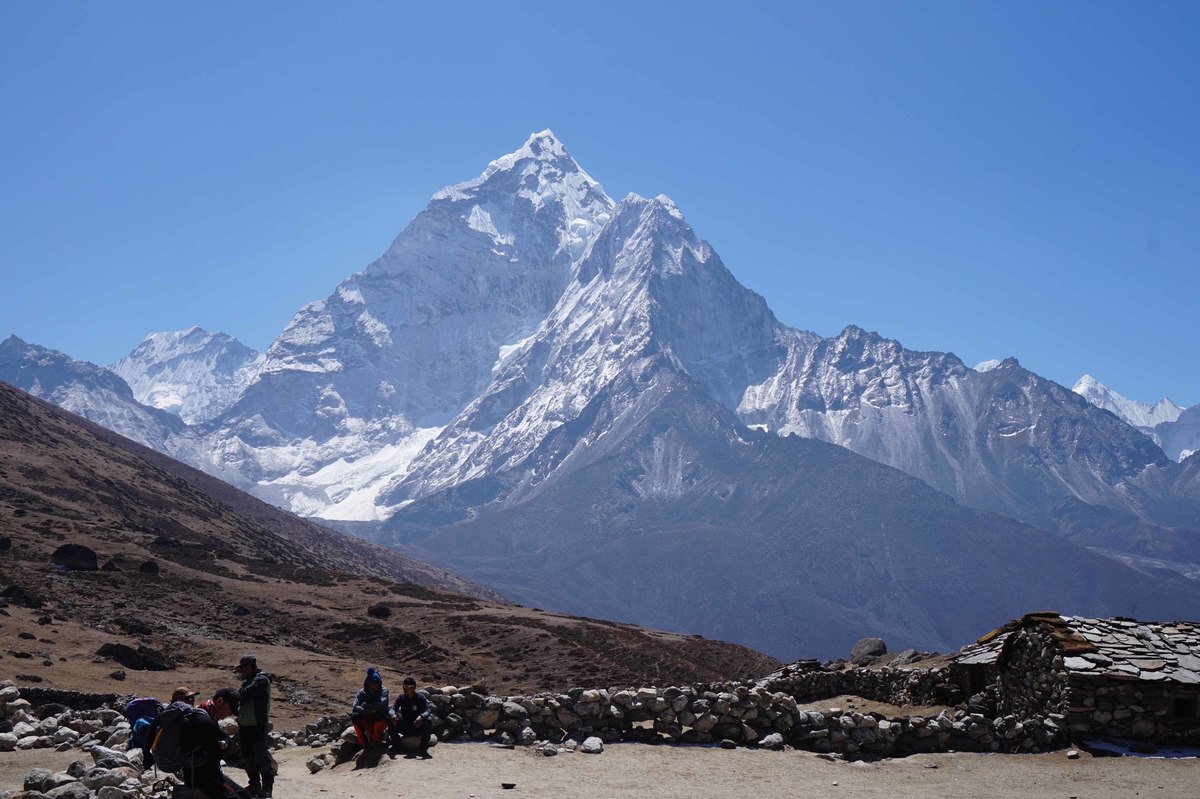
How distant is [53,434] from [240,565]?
60.7 metres

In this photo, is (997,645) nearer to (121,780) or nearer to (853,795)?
(853,795)

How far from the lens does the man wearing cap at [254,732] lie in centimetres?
1753

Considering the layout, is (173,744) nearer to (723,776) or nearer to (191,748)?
(191,748)

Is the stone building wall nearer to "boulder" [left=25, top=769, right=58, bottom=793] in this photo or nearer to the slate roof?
the slate roof

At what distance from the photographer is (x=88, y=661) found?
45875 millimetres

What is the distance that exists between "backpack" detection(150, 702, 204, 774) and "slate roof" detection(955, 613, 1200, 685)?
1769 centimetres

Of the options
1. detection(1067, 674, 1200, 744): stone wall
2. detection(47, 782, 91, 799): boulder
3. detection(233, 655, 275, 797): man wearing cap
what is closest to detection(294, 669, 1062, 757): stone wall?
detection(1067, 674, 1200, 744): stone wall

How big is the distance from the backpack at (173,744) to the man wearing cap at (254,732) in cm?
190

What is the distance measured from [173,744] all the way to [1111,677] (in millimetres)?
18371

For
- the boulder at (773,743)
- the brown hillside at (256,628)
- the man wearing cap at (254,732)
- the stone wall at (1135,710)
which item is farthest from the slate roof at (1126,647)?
the brown hillside at (256,628)

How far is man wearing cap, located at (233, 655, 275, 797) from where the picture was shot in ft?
57.5

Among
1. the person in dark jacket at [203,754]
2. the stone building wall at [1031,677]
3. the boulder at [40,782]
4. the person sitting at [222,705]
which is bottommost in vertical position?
the boulder at [40,782]

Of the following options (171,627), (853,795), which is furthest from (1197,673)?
(171,627)

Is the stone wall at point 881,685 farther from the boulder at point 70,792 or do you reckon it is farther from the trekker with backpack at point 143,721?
the boulder at point 70,792
